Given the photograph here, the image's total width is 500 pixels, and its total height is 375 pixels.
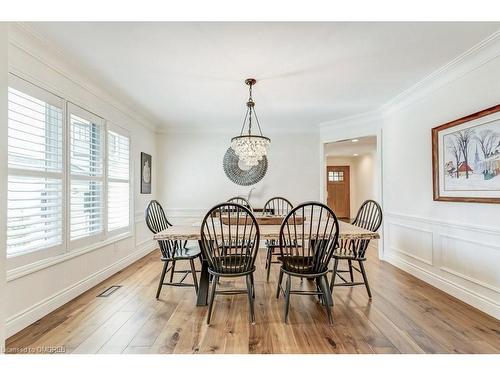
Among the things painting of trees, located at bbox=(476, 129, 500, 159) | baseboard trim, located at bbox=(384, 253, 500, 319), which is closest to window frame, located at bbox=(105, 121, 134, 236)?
baseboard trim, located at bbox=(384, 253, 500, 319)

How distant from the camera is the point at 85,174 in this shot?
2.97 m

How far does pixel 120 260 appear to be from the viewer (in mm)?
3717

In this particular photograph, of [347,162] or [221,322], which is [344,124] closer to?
[221,322]

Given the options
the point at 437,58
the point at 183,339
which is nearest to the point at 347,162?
the point at 437,58

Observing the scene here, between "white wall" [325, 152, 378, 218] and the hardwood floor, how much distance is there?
6.36m

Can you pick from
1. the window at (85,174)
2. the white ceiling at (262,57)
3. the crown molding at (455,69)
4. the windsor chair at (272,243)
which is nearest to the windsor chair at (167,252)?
the window at (85,174)

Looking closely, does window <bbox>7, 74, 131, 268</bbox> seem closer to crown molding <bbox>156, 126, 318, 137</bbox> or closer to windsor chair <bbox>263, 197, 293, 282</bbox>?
crown molding <bbox>156, 126, 318, 137</bbox>

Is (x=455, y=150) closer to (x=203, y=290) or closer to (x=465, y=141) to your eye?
(x=465, y=141)

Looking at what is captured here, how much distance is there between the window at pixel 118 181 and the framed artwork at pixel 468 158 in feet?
13.6

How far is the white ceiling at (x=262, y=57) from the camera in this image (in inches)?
80.7

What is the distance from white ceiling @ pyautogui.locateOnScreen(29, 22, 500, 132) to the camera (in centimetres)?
205

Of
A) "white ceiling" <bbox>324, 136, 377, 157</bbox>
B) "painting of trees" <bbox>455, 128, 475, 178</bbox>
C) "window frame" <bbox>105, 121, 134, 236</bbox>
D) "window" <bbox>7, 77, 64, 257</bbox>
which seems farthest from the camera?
"white ceiling" <bbox>324, 136, 377, 157</bbox>

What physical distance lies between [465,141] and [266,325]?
105 inches
